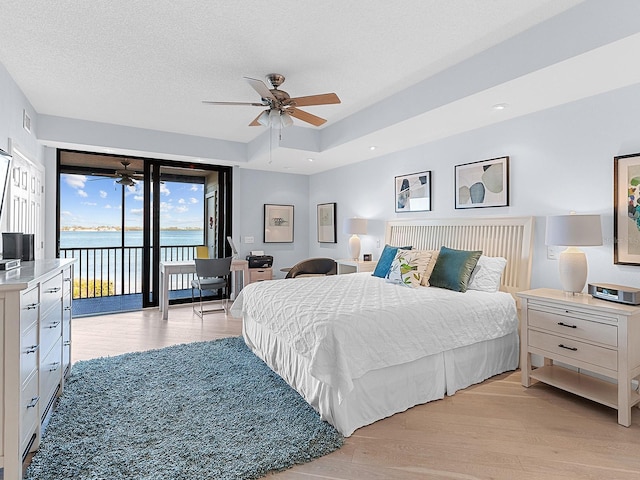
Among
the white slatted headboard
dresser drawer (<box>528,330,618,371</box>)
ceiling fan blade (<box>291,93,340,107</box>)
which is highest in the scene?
ceiling fan blade (<box>291,93,340,107</box>)

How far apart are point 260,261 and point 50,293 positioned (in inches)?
146

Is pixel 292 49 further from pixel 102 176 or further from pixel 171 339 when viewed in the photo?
pixel 102 176

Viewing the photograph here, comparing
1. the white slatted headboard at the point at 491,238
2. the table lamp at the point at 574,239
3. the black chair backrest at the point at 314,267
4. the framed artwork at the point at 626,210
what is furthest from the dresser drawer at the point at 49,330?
the framed artwork at the point at 626,210

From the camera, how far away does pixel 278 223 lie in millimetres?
6473

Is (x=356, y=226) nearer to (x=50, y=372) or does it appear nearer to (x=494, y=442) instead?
(x=494, y=442)

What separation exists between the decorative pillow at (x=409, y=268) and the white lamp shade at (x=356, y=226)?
137cm

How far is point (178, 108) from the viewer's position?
158 inches

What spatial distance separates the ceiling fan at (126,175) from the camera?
603 cm

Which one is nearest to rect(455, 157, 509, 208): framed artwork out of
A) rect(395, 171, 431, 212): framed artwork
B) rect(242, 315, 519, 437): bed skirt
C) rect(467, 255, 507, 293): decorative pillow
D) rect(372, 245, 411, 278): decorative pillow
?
rect(395, 171, 431, 212): framed artwork

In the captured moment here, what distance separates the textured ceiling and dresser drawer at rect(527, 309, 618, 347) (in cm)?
180

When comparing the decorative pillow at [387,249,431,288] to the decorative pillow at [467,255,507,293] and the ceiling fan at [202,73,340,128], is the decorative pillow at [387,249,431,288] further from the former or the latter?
the ceiling fan at [202,73,340,128]

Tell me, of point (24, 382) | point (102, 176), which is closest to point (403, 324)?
point (24, 382)

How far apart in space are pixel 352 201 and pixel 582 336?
3.71 metres

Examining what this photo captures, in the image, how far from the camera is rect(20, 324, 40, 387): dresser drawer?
161 cm
